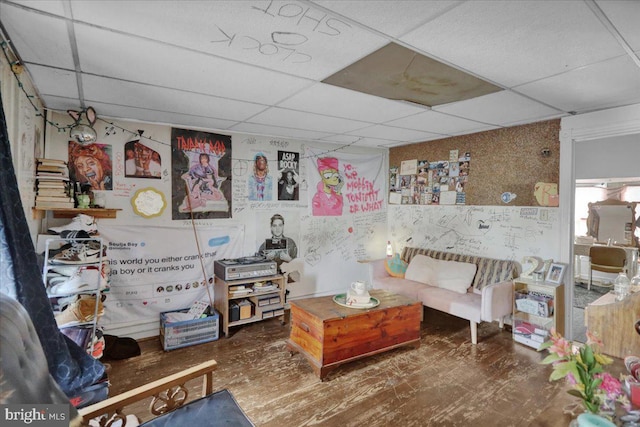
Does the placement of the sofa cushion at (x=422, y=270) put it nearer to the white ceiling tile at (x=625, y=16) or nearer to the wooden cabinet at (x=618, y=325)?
the wooden cabinet at (x=618, y=325)

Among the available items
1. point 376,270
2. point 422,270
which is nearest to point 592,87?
point 422,270

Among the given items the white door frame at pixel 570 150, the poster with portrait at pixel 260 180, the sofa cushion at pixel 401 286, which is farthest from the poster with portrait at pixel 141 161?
the white door frame at pixel 570 150

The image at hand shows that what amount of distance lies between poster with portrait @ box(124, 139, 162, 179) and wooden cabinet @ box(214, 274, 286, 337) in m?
1.33

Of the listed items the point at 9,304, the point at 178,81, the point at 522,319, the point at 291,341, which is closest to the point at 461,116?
the point at 522,319

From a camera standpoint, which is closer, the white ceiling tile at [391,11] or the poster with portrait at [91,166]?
the white ceiling tile at [391,11]

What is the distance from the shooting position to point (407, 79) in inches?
83.8

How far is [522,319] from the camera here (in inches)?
131

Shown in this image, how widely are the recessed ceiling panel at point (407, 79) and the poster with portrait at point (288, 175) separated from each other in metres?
1.96

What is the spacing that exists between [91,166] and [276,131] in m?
1.85

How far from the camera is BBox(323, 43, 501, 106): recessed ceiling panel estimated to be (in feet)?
5.99

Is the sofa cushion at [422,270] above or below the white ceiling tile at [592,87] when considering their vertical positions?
below

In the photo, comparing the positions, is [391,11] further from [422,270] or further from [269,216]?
[422,270]

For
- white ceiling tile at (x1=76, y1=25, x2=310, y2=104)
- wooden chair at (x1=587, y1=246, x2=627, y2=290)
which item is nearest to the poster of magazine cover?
white ceiling tile at (x1=76, y1=25, x2=310, y2=104)

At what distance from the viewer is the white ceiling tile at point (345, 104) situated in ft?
7.79
